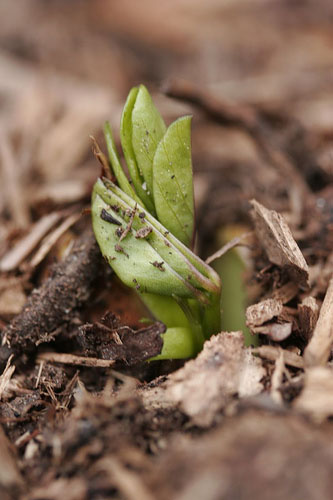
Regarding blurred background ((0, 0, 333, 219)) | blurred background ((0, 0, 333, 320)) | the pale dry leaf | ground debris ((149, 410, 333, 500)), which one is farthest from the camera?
blurred background ((0, 0, 333, 219))

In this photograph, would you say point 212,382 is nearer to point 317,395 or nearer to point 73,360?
point 317,395

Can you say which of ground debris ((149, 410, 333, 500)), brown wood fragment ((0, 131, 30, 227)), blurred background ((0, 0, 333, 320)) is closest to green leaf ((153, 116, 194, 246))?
blurred background ((0, 0, 333, 320))

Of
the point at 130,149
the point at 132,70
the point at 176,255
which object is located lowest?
the point at 176,255

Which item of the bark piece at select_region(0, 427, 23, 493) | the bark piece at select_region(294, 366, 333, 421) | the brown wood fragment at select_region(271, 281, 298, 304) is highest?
the bark piece at select_region(294, 366, 333, 421)

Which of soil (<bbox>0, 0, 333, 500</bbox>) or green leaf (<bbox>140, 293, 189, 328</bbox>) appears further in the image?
green leaf (<bbox>140, 293, 189, 328</bbox>)

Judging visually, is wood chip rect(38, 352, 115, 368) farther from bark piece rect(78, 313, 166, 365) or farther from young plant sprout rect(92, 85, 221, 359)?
young plant sprout rect(92, 85, 221, 359)

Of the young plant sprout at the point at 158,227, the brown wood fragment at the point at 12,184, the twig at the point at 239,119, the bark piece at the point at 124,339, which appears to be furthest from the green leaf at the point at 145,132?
the brown wood fragment at the point at 12,184

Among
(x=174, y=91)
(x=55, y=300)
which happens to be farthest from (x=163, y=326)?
Answer: (x=174, y=91)
